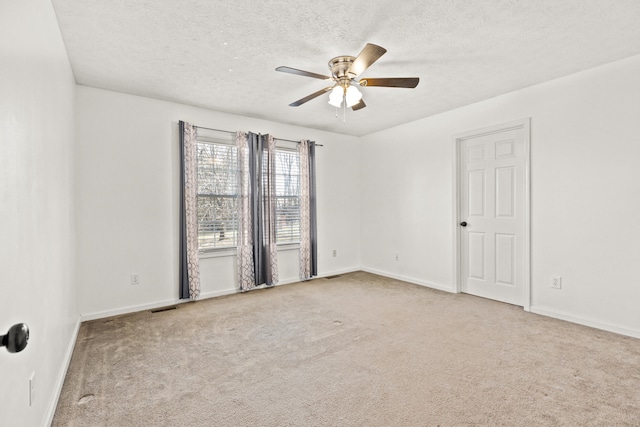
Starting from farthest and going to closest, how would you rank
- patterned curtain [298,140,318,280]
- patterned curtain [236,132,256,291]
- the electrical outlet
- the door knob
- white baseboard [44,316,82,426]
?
patterned curtain [298,140,318,280] < patterned curtain [236,132,256,291] < white baseboard [44,316,82,426] < the electrical outlet < the door knob

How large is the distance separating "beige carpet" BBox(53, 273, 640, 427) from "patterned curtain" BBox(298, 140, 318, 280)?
1535 mm

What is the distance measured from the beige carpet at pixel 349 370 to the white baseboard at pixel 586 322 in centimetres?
14

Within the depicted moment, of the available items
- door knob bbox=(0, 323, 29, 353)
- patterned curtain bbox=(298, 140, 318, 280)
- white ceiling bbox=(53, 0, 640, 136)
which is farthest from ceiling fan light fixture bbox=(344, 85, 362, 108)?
door knob bbox=(0, 323, 29, 353)

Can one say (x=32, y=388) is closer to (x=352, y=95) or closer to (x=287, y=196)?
(x=352, y=95)

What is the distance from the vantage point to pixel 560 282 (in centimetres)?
336

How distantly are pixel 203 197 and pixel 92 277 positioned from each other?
1506mm

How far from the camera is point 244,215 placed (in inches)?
176

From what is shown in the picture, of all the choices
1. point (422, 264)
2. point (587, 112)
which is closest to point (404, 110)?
point (587, 112)

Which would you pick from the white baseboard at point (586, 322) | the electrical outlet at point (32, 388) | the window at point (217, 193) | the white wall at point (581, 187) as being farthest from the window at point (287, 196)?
the electrical outlet at point (32, 388)

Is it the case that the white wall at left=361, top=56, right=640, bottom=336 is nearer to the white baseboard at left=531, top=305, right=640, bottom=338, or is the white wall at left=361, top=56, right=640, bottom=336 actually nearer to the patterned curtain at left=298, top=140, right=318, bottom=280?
the white baseboard at left=531, top=305, right=640, bottom=338

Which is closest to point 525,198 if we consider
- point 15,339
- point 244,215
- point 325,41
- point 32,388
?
point 325,41

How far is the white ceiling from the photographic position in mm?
2170

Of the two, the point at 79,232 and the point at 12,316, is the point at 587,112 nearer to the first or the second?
the point at 12,316

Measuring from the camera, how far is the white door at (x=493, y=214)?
379cm
